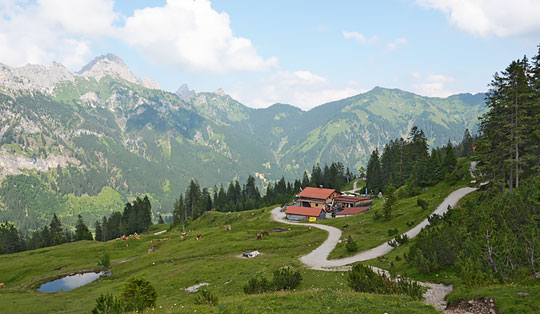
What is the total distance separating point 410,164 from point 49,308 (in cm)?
10758

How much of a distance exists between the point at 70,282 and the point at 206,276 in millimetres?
38453

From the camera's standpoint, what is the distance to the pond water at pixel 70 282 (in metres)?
57.7

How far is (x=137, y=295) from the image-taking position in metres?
23.7

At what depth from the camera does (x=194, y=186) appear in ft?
533

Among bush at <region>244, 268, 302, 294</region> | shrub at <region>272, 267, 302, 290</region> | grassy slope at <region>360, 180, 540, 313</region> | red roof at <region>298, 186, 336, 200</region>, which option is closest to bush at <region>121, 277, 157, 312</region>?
bush at <region>244, 268, 302, 294</region>

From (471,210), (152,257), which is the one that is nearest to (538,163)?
(471,210)

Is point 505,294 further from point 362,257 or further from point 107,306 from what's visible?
point 107,306

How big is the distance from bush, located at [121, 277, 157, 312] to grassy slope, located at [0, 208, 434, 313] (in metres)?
1.82

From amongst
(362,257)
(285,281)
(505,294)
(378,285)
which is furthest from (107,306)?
(362,257)

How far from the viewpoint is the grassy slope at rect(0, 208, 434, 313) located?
63.1 feet

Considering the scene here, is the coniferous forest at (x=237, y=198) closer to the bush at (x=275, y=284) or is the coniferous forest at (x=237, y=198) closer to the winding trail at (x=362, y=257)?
the winding trail at (x=362, y=257)

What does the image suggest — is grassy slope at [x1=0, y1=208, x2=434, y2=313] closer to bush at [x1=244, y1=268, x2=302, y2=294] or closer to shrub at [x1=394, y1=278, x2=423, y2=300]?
bush at [x1=244, y1=268, x2=302, y2=294]

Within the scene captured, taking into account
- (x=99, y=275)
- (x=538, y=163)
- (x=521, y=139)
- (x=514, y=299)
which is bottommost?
(x=99, y=275)

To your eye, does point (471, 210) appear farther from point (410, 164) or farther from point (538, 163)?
point (410, 164)
